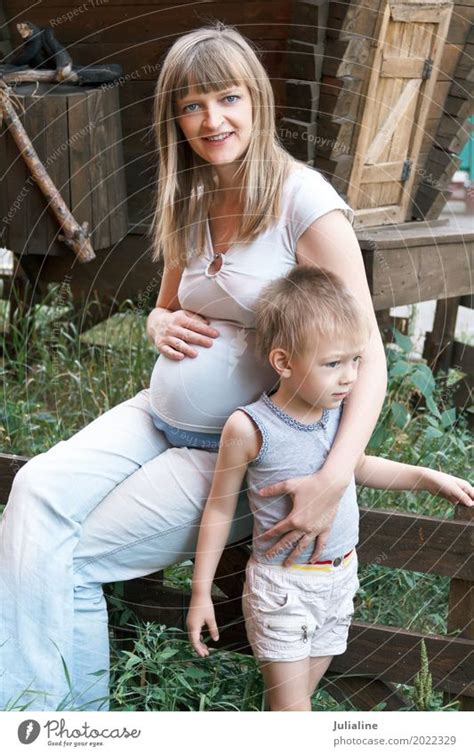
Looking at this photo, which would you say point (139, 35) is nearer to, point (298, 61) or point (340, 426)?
point (298, 61)

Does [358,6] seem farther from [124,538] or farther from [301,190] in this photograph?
[124,538]

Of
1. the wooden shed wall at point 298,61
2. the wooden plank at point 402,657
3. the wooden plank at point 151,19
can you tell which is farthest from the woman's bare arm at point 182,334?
the wooden plank at point 151,19

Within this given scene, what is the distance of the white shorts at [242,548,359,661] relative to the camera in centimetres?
206

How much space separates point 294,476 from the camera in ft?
6.66

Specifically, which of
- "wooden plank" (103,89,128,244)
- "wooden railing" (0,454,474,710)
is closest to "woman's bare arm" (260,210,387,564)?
"wooden railing" (0,454,474,710)

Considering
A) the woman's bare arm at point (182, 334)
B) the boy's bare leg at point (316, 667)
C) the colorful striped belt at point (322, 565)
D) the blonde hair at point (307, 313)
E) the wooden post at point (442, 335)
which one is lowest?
the wooden post at point (442, 335)

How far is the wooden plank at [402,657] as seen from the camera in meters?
2.34

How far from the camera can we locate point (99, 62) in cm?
413

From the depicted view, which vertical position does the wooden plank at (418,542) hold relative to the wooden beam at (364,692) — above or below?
above

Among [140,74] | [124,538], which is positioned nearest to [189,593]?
[124,538]

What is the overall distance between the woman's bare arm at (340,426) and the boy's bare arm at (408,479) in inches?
5.6

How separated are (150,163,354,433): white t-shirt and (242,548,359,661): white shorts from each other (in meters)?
0.33

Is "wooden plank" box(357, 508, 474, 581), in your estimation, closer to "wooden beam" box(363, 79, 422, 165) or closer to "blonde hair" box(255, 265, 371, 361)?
"blonde hair" box(255, 265, 371, 361)

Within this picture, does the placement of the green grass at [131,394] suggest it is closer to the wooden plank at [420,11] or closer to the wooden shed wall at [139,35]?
the wooden shed wall at [139,35]
